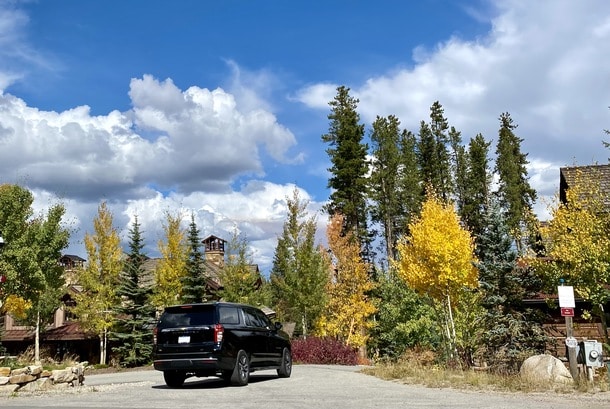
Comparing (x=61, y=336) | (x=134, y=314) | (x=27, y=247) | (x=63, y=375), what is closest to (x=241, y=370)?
(x=63, y=375)

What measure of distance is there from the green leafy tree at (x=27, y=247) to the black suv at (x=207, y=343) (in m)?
16.7

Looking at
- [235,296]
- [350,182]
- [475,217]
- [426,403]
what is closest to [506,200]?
[475,217]

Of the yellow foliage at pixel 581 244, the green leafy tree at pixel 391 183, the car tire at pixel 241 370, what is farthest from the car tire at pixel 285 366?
the green leafy tree at pixel 391 183

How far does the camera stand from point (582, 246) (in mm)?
19984

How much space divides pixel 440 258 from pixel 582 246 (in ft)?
17.1

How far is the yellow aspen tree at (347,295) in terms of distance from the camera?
38.1m

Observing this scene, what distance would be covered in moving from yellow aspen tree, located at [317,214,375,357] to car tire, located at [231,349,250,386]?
23.7 m

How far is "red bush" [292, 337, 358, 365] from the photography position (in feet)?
89.4

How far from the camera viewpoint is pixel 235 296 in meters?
37.7

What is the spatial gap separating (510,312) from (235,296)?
2064 centimetres

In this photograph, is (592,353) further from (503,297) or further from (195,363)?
(195,363)

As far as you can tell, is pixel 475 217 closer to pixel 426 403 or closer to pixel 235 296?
pixel 235 296

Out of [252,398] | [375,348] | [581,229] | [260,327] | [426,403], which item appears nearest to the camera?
[426,403]

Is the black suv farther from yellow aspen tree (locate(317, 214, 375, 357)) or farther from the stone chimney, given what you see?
the stone chimney
